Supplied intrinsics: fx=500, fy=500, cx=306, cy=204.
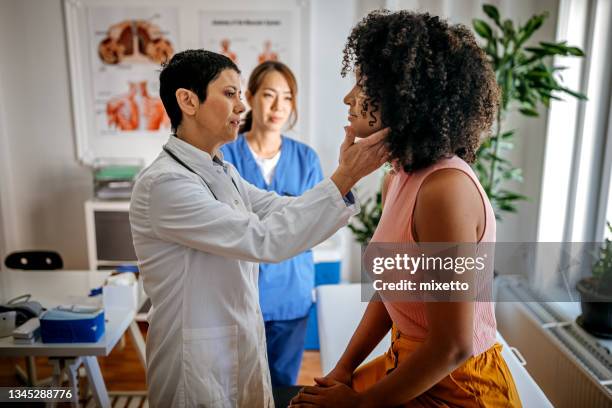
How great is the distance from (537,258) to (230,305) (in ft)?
6.44

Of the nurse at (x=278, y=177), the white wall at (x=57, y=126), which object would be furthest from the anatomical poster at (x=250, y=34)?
the nurse at (x=278, y=177)

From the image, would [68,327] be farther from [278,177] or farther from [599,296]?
[599,296]

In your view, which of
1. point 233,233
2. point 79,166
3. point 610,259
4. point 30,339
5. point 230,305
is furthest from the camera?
point 79,166

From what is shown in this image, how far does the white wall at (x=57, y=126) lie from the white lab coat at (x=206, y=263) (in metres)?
2.18

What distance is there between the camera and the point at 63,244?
3557 millimetres

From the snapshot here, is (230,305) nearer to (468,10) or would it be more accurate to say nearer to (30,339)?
(30,339)

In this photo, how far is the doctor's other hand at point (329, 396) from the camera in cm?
111

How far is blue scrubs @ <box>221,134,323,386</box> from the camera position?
2.09m

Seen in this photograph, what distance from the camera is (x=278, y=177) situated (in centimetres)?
217

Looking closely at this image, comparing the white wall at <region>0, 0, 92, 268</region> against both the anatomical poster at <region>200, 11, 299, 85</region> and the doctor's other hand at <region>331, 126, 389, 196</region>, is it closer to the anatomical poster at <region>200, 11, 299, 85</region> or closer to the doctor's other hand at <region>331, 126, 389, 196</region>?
the anatomical poster at <region>200, 11, 299, 85</region>

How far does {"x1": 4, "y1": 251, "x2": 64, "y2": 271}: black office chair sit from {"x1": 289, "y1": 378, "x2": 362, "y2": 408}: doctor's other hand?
6.13 feet

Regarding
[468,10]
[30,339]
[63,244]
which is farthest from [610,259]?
[63,244]

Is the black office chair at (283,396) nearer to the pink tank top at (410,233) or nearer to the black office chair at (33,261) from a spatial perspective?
the pink tank top at (410,233)

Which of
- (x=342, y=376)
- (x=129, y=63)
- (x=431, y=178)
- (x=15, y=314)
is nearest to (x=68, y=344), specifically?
(x=15, y=314)
